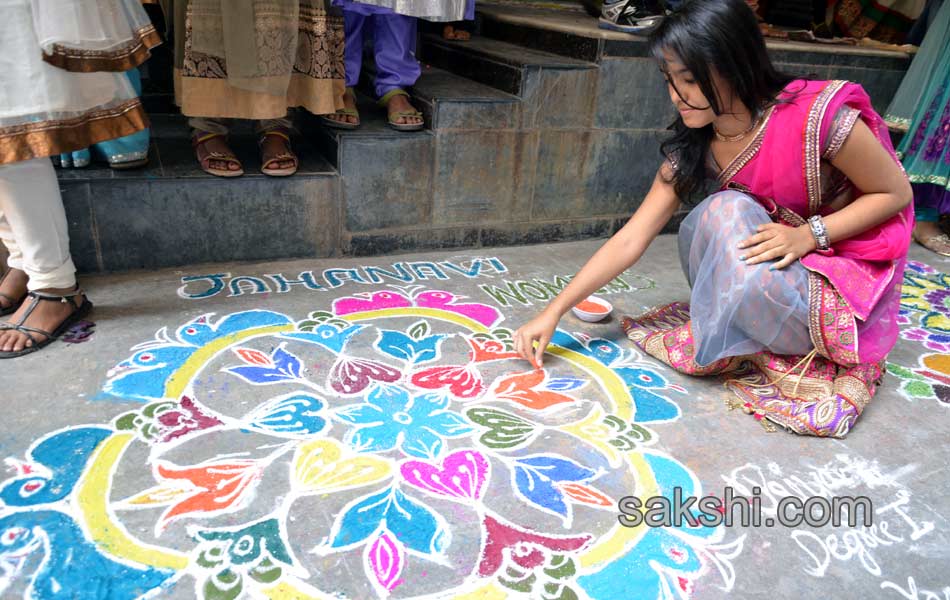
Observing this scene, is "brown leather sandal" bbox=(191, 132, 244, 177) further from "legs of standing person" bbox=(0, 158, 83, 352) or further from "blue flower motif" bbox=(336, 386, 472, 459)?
"blue flower motif" bbox=(336, 386, 472, 459)

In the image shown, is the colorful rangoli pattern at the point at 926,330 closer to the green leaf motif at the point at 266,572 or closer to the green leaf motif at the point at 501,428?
the green leaf motif at the point at 501,428

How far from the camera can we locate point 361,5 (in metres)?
2.23

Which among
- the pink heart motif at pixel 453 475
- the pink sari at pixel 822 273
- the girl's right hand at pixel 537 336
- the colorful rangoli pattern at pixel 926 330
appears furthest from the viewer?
the colorful rangoli pattern at pixel 926 330

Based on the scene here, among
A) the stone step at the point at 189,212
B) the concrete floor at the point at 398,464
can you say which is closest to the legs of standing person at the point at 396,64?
the stone step at the point at 189,212

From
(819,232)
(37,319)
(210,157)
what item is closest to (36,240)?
(37,319)

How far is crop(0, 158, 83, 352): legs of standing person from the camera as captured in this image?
1571mm

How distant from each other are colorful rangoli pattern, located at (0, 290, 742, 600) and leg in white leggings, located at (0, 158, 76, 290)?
1.04 feet

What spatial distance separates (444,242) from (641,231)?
0.95 m

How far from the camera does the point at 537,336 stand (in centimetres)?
176

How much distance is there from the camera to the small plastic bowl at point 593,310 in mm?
2076

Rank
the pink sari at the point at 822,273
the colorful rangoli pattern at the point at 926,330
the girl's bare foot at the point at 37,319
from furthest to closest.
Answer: the colorful rangoli pattern at the point at 926,330 → the girl's bare foot at the point at 37,319 → the pink sari at the point at 822,273

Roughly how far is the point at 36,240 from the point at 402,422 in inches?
39.7

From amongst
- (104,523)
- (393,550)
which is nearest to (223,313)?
(104,523)

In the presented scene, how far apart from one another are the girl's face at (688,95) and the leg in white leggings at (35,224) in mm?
1500
